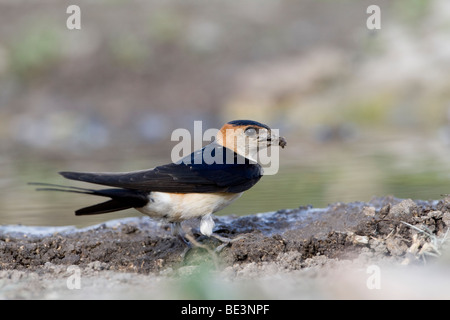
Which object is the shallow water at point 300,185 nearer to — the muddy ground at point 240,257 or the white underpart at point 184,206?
the muddy ground at point 240,257

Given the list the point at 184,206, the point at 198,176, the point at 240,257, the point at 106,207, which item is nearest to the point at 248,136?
the point at 198,176

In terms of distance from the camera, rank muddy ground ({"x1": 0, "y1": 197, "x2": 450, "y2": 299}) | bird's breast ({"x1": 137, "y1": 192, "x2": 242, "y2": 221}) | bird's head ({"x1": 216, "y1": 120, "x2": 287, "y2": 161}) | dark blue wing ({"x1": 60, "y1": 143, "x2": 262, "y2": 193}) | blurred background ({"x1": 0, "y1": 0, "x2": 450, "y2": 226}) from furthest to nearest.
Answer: blurred background ({"x1": 0, "y1": 0, "x2": 450, "y2": 226})
bird's head ({"x1": 216, "y1": 120, "x2": 287, "y2": 161})
bird's breast ({"x1": 137, "y1": 192, "x2": 242, "y2": 221})
dark blue wing ({"x1": 60, "y1": 143, "x2": 262, "y2": 193})
muddy ground ({"x1": 0, "y1": 197, "x2": 450, "y2": 299})

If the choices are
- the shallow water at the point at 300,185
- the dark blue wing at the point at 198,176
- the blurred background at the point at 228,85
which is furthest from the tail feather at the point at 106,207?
the blurred background at the point at 228,85

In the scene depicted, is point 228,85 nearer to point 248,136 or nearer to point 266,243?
point 248,136

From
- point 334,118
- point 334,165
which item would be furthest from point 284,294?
point 334,118

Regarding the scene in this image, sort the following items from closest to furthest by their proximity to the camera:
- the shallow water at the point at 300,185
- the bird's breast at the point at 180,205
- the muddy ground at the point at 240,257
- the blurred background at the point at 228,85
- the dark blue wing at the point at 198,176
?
the muddy ground at the point at 240,257
the dark blue wing at the point at 198,176
the bird's breast at the point at 180,205
the shallow water at the point at 300,185
the blurred background at the point at 228,85

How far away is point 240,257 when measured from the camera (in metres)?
4.39

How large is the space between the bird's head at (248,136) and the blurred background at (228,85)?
2376 mm

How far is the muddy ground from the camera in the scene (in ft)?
11.7

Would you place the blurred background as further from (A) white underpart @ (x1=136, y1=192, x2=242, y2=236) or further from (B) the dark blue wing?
(A) white underpart @ (x1=136, y1=192, x2=242, y2=236)

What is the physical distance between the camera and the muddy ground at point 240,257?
3572 millimetres

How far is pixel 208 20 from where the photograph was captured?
18.8 meters

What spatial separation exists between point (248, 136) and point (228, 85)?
11372 millimetres

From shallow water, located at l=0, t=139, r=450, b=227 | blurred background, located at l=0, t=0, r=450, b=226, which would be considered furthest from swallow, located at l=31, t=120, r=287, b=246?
blurred background, located at l=0, t=0, r=450, b=226
